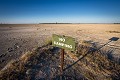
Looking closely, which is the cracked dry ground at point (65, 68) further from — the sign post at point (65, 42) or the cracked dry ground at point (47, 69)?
the sign post at point (65, 42)

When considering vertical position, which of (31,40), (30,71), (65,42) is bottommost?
(31,40)

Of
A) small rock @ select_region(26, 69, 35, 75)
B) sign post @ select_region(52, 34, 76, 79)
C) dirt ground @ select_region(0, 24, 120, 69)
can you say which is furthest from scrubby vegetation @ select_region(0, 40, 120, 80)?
dirt ground @ select_region(0, 24, 120, 69)

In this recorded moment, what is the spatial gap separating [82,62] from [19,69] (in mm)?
2940

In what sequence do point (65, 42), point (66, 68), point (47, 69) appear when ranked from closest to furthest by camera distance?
point (65, 42) < point (47, 69) < point (66, 68)

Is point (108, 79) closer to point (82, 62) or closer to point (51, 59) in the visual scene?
point (82, 62)

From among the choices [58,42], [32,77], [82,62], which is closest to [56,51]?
[82,62]

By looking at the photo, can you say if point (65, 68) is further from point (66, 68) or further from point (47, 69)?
point (47, 69)

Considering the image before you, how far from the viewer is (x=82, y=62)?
6176mm

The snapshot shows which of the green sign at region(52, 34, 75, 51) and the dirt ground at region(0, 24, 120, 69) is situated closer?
the green sign at region(52, 34, 75, 51)

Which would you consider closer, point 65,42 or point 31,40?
point 65,42

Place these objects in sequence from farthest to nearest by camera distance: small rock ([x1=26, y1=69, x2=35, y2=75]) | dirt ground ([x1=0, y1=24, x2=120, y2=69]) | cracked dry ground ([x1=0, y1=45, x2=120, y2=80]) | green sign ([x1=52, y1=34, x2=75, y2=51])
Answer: dirt ground ([x1=0, y1=24, x2=120, y2=69]) < small rock ([x1=26, y1=69, x2=35, y2=75]) < cracked dry ground ([x1=0, y1=45, x2=120, y2=80]) < green sign ([x1=52, y1=34, x2=75, y2=51])

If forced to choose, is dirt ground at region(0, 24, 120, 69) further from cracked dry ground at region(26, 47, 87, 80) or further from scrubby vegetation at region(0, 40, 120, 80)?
cracked dry ground at region(26, 47, 87, 80)

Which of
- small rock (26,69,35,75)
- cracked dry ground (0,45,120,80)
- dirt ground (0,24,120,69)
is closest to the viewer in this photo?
cracked dry ground (0,45,120,80)

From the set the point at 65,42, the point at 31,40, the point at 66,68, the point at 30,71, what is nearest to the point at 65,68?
the point at 66,68
